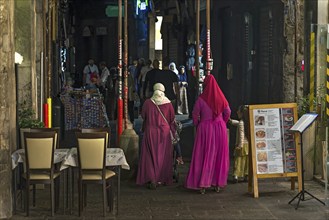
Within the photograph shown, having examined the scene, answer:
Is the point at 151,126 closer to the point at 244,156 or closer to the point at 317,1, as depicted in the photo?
the point at 244,156

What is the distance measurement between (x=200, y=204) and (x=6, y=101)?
3097 millimetres

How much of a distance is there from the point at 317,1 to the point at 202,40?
11157 mm

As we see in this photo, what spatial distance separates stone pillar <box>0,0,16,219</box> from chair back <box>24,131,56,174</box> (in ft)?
0.79

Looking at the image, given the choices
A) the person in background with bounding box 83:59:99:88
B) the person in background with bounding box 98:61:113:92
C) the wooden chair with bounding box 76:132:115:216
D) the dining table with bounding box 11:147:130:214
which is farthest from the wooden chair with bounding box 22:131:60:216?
the person in background with bounding box 98:61:113:92

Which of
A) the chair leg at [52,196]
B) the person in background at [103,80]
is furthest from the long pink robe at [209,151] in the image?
the person in background at [103,80]

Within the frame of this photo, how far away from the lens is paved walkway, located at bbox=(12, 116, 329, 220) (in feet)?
34.3

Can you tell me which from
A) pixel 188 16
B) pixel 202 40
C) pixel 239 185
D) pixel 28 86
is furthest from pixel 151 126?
pixel 188 16

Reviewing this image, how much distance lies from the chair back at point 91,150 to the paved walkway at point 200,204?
68cm

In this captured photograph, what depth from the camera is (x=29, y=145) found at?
1029 centimetres

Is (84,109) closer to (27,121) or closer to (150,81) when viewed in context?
(150,81)

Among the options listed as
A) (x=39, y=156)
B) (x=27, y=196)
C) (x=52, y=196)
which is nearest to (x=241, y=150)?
(x=52, y=196)

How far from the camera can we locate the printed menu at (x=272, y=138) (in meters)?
11.8

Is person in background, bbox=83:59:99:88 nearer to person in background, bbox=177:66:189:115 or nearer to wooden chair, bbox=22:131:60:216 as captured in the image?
person in background, bbox=177:66:189:115

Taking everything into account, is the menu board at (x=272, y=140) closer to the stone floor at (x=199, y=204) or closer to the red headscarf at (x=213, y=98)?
the stone floor at (x=199, y=204)
